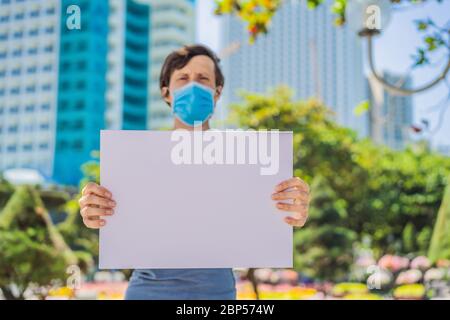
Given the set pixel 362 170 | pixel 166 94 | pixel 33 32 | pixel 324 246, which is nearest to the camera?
pixel 166 94

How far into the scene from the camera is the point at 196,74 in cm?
164

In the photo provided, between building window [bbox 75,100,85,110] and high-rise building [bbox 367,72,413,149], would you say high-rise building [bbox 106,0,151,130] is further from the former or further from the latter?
high-rise building [bbox 367,72,413,149]

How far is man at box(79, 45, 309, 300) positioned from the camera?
1357mm

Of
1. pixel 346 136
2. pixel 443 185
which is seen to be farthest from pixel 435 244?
pixel 443 185

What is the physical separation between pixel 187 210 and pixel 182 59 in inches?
17.4

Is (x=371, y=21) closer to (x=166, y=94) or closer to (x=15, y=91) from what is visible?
(x=166, y=94)

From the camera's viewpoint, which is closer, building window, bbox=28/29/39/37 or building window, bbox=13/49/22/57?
building window, bbox=28/29/39/37

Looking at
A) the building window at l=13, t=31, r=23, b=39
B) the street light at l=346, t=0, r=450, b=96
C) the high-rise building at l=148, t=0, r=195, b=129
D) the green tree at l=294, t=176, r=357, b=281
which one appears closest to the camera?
the street light at l=346, t=0, r=450, b=96

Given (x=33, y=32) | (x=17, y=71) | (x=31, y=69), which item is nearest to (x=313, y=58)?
(x=31, y=69)

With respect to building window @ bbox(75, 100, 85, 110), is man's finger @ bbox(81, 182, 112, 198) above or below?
below

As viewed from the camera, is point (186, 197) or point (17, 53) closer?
point (186, 197)

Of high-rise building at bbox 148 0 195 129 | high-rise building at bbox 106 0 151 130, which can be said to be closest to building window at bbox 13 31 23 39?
high-rise building at bbox 106 0 151 130

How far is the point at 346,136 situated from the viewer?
39.4ft
